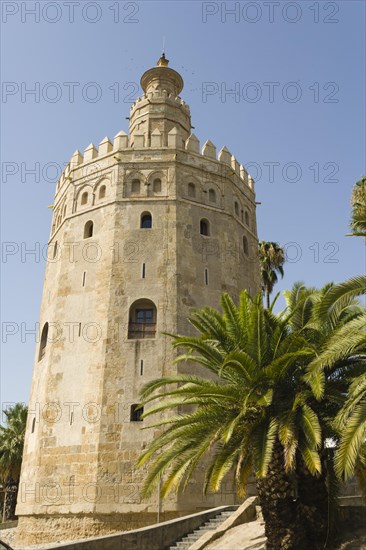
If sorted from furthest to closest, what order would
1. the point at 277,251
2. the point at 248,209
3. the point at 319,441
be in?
1. the point at 277,251
2. the point at 248,209
3. the point at 319,441

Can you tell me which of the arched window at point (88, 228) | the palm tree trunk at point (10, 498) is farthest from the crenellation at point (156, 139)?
the palm tree trunk at point (10, 498)

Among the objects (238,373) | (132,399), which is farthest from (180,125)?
(238,373)

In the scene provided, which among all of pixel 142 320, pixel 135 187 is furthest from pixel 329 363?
pixel 135 187

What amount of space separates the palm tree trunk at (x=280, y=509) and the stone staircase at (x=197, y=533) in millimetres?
3039

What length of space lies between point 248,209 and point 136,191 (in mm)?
5389

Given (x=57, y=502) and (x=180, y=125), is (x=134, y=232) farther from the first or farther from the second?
(x=57, y=502)

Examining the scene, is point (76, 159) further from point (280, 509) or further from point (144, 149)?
point (280, 509)

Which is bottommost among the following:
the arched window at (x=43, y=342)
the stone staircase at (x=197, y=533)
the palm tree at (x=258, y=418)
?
the stone staircase at (x=197, y=533)

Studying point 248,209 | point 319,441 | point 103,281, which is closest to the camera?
point 319,441

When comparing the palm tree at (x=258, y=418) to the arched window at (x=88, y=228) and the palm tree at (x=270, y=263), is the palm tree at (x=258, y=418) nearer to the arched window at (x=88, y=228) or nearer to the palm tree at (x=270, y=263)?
the arched window at (x=88, y=228)

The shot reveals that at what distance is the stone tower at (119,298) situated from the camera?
Answer: 52.9ft

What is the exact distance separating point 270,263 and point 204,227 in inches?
412

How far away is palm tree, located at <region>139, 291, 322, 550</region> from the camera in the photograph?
9.92 metres

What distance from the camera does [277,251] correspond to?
100 feet
